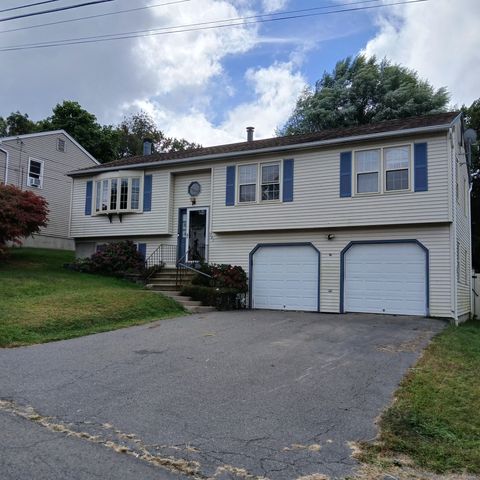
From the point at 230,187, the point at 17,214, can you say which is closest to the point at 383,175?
the point at 230,187

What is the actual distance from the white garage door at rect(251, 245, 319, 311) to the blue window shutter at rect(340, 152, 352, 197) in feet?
6.92

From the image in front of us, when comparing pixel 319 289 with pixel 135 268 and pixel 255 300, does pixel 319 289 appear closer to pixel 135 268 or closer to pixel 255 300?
pixel 255 300

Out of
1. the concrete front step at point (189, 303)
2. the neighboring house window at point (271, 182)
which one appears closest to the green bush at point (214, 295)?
the concrete front step at point (189, 303)

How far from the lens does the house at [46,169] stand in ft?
79.7

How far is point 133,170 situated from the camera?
1920 centimetres

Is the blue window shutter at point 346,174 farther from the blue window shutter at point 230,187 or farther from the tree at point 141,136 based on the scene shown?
the tree at point 141,136

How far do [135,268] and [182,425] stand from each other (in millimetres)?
13686

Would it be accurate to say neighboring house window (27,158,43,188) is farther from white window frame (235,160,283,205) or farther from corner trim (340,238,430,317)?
corner trim (340,238,430,317)

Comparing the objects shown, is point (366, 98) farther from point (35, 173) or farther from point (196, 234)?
point (35, 173)

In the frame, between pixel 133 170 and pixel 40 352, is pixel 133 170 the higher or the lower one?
the higher one

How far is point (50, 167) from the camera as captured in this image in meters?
26.5

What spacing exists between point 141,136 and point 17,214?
92.5ft

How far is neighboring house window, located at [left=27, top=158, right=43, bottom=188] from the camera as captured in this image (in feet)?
82.6

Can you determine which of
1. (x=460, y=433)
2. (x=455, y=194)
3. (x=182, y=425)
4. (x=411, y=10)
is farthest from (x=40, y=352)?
(x=455, y=194)
